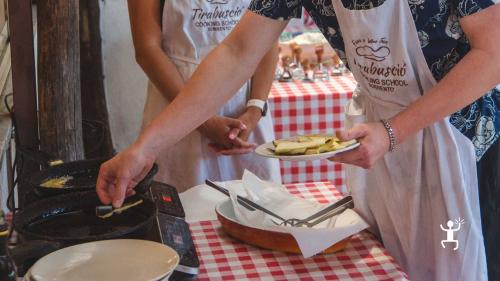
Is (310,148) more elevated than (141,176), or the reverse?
(310,148)

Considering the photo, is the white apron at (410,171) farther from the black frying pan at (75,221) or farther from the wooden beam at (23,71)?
the wooden beam at (23,71)

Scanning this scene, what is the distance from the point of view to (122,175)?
1.79 m

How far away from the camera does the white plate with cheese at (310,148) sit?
1.66m

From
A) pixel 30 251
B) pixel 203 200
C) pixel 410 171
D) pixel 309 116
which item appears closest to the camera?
pixel 30 251

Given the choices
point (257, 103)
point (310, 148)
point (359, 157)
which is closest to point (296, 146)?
point (310, 148)

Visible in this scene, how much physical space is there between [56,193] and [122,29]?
2.74 metres

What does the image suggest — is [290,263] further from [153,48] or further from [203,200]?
[153,48]

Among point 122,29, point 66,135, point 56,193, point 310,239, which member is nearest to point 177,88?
point 66,135

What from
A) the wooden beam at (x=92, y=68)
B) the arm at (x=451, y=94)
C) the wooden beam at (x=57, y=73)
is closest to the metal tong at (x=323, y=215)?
the arm at (x=451, y=94)

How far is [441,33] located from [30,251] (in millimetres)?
1021

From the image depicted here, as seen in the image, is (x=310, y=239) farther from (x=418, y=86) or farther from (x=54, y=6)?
(x=54, y=6)

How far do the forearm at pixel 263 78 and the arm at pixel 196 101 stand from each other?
79cm

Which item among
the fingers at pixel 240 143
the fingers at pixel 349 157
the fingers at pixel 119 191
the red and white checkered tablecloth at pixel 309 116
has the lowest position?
the red and white checkered tablecloth at pixel 309 116

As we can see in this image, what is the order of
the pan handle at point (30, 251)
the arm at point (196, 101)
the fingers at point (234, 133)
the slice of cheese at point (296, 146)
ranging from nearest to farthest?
the pan handle at point (30, 251) → the slice of cheese at point (296, 146) → the arm at point (196, 101) → the fingers at point (234, 133)
